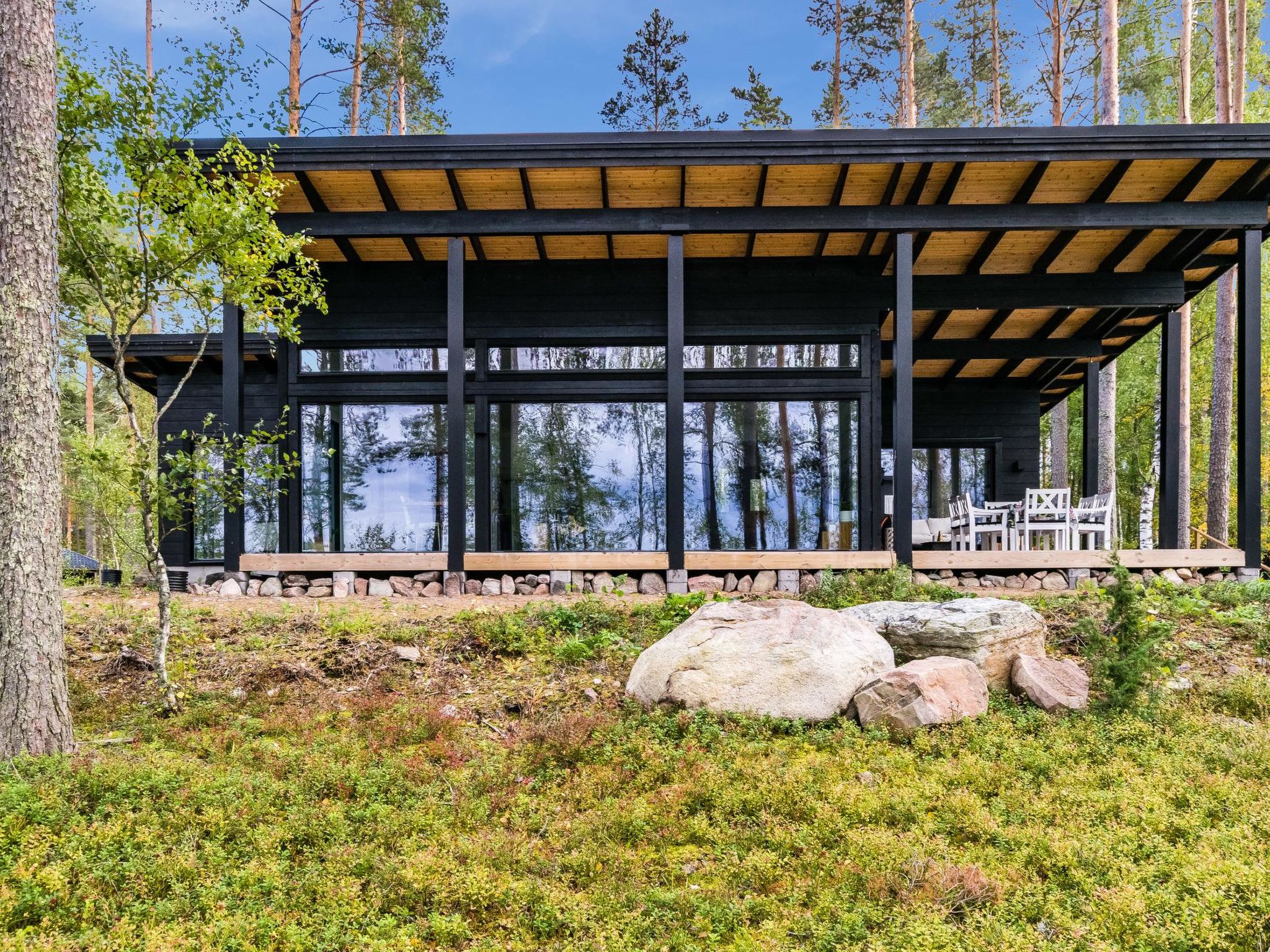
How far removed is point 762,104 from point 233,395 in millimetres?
16041

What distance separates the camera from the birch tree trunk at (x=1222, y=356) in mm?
13383

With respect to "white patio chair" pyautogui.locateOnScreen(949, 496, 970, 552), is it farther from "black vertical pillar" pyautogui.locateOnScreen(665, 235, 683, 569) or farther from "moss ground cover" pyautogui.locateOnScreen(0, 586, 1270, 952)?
"moss ground cover" pyautogui.locateOnScreen(0, 586, 1270, 952)

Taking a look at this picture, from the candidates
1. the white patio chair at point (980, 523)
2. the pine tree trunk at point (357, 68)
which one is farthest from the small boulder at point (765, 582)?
the pine tree trunk at point (357, 68)

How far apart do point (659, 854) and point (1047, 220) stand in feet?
27.4

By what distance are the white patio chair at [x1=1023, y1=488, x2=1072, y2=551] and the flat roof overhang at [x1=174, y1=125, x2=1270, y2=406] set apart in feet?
8.72

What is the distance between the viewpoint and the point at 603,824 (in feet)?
11.3

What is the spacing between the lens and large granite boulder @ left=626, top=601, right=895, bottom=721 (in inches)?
184

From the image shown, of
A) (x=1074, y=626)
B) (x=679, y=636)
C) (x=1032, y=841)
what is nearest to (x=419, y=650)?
(x=679, y=636)

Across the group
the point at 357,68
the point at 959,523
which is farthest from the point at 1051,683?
the point at 357,68

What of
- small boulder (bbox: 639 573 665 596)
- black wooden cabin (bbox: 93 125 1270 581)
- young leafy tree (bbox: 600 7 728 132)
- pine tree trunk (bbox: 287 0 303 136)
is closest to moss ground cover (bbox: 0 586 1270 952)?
small boulder (bbox: 639 573 665 596)

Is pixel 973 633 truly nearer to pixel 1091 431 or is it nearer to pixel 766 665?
pixel 766 665

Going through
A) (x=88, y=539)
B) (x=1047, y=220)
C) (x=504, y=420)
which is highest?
(x=1047, y=220)

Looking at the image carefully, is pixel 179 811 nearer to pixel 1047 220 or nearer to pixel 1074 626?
pixel 1074 626

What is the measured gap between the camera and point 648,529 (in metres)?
10.2
